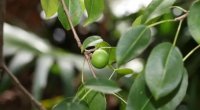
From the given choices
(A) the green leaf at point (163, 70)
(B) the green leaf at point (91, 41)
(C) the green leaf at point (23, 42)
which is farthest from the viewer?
(C) the green leaf at point (23, 42)

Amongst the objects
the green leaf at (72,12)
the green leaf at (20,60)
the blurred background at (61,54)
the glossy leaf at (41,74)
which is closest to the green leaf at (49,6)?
the green leaf at (72,12)

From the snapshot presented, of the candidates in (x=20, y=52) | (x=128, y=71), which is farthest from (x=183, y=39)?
(x=128, y=71)

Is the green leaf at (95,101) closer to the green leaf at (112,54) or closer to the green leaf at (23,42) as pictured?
the green leaf at (112,54)

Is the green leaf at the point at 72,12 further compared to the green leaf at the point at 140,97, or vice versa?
the green leaf at the point at 72,12

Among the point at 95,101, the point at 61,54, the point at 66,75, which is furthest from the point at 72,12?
the point at 61,54

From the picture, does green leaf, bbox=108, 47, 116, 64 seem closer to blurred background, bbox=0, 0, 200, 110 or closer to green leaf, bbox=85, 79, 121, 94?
green leaf, bbox=85, 79, 121, 94

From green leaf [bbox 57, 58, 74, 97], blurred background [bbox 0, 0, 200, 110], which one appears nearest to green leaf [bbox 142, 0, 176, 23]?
blurred background [bbox 0, 0, 200, 110]
